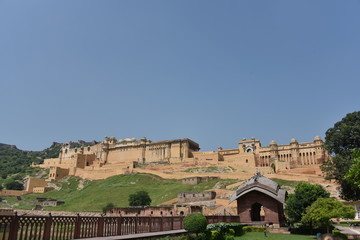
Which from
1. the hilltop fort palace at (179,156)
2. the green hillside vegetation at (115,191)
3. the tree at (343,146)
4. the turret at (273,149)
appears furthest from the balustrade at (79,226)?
the turret at (273,149)

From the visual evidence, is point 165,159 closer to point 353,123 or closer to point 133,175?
point 133,175

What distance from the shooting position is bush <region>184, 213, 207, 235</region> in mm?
15156

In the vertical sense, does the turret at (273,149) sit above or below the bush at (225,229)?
above

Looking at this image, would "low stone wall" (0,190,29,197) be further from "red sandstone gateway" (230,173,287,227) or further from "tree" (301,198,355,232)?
"tree" (301,198,355,232)

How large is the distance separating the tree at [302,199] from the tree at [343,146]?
7033mm

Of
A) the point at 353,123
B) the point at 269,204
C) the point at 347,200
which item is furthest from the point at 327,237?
the point at 353,123

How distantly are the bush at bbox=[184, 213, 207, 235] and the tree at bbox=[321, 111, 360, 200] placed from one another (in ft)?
75.6

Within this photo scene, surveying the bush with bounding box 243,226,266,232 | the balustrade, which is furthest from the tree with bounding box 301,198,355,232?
the balustrade

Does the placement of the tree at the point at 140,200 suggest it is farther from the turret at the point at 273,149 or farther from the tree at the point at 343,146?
the turret at the point at 273,149

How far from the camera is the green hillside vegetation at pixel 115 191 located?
52156 mm

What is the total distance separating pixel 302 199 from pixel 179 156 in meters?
61.5

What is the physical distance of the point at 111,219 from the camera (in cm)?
1221

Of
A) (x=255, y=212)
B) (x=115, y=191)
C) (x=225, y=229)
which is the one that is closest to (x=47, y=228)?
(x=225, y=229)

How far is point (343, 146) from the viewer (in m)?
38.6
